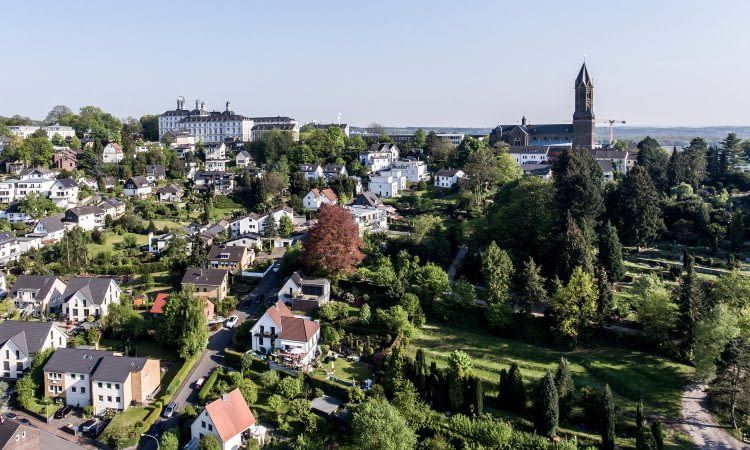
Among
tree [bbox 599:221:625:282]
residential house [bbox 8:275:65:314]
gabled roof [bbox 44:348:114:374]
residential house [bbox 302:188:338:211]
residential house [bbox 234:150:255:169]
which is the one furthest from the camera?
residential house [bbox 234:150:255:169]

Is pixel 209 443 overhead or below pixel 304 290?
below

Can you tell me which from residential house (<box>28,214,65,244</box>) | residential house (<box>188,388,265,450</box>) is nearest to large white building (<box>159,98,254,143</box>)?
residential house (<box>28,214,65,244</box>)

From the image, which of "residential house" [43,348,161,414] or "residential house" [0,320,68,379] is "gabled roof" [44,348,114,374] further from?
"residential house" [0,320,68,379]

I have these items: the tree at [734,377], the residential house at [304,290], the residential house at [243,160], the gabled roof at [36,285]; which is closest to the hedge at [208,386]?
the residential house at [304,290]

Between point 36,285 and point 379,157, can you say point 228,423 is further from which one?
point 379,157

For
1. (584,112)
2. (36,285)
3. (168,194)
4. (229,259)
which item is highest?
(584,112)

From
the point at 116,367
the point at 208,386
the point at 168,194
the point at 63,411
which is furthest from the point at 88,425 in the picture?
the point at 168,194
